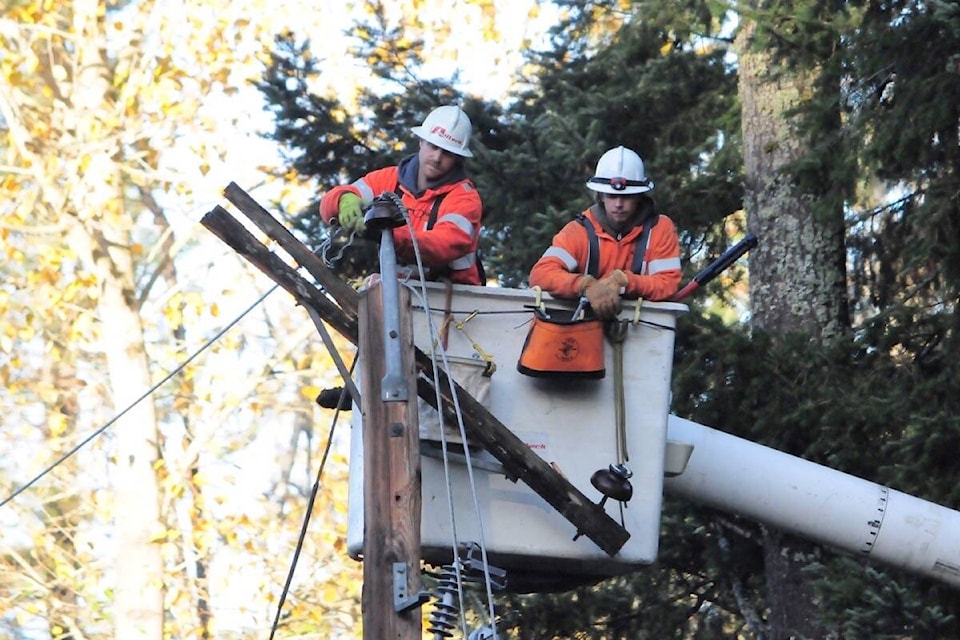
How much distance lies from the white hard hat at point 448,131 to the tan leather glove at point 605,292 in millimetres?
895

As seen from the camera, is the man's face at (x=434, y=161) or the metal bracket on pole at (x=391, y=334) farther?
the man's face at (x=434, y=161)

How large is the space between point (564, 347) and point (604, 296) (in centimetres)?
29

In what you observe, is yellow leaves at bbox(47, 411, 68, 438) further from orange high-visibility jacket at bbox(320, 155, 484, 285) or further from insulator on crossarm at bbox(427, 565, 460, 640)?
insulator on crossarm at bbox(427, 565, 460, 640)

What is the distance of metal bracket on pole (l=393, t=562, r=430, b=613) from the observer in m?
6.57

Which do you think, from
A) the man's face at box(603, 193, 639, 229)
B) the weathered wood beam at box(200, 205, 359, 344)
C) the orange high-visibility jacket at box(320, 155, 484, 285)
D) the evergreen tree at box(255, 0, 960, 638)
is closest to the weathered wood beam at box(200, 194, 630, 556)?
the weathered wood beam at box(200, 205, 359, 344)

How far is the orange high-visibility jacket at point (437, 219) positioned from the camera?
7.37 meters

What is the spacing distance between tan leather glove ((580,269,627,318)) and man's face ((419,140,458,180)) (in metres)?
0.87

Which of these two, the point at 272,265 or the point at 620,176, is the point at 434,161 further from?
the point at 272,265

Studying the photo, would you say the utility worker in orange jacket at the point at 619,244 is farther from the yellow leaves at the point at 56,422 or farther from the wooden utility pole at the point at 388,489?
the yellow leaves at the point at 56,422

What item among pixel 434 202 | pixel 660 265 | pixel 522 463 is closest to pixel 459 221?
pixel 434 202

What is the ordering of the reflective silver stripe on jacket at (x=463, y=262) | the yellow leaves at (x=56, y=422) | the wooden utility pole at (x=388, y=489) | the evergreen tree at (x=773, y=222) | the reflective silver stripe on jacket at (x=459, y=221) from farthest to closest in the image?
the yellow leaves at (x=56, y=422) < the evergreen tree at (x=773, y=222) < the reflective silver stripe on jacket at (x=463, y=262) < the reflective silver stripe on jacket at (x=459, y=221) < the wooden utility pole at (x=388, y=489)

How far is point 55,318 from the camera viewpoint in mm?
19375

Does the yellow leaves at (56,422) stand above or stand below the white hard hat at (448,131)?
above

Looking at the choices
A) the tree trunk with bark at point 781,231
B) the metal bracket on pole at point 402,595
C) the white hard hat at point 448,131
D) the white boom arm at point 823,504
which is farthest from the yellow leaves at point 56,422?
the metal bracket on pole at point 402,595
